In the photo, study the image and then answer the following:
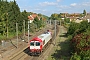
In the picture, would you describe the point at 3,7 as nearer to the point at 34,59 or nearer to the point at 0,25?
the point at 0,25

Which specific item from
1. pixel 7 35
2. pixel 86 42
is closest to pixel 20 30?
pixel 7 35

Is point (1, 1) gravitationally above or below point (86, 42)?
above

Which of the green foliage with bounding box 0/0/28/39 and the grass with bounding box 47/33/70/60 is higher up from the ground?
the green foliage with bounding box 0/0/28/39

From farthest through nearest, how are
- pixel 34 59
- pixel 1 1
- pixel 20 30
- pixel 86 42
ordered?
pixel 20 30 → pixel 1 1 → pixel 34 59 → pixel 86 42

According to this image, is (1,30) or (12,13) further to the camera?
(12,13)

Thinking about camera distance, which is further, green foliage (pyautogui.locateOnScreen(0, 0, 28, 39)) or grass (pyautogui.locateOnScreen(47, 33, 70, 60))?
green foliage (pyautogui.locateOnScreen(0, 0, 28, 39))

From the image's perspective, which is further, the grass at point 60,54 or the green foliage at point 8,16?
the green foliage at point 8,16

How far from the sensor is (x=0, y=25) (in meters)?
57.8

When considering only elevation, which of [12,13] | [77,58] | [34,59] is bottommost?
[34,59]

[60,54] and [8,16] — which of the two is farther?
[8,16]

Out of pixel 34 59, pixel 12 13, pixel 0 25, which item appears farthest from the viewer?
pixel 12 13

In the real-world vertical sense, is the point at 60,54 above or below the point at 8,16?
below

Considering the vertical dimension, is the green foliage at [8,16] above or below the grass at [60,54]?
above

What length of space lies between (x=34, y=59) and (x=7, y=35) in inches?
1179
